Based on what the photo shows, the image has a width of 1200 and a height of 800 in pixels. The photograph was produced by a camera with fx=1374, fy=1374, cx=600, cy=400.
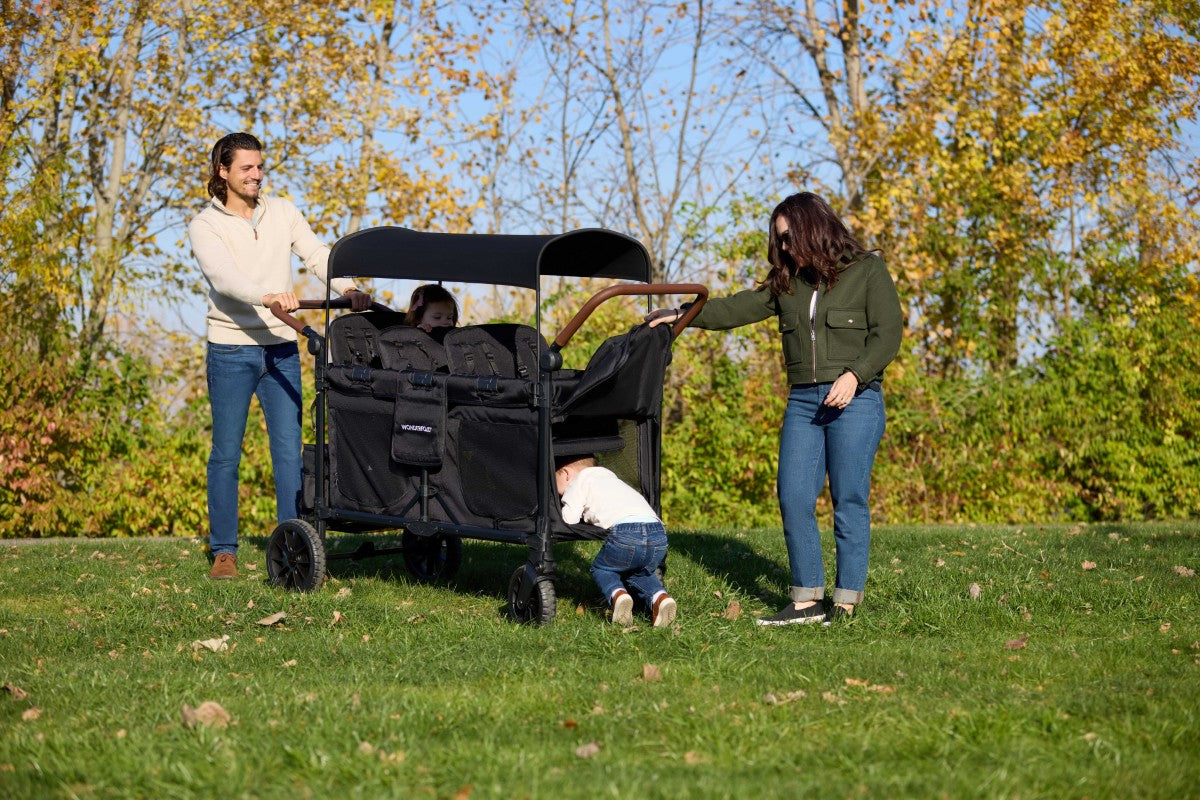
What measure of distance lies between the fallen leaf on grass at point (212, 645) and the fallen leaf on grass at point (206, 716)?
109 centimetres

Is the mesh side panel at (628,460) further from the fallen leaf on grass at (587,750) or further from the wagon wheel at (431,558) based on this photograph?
the fallen leaf on grass at (587,750)

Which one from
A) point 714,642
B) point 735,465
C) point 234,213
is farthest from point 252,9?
point 714,642

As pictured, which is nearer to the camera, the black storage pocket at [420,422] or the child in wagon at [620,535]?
the child in wagon at [620,535]

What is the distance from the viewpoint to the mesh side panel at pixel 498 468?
5.54 meters

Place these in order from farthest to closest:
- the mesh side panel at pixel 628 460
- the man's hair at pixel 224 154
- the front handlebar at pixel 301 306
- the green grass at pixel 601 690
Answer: the man's hair at pixel 224 154 → the front handlebar at pixel 301 306 → the mesh side panel at pixel 628 460 → the green grass at pixel 601 690

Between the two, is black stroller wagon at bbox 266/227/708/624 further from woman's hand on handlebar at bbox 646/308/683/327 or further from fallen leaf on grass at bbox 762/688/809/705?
fallen leaf on grass at bbox 762/688/809/705

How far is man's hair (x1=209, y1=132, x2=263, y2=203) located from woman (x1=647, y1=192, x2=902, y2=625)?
2.31 metres

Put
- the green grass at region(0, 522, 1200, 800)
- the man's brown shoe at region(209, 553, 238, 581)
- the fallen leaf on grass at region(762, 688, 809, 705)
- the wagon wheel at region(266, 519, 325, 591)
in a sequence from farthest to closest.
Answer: the man's brown shoe at region(209, 553, 238, 581) → the wagon wheel at region(266, 519, 325, 591) → the fallen leaf on grass at region(762, 688, 809, 705) → the green grass at region(0, 522, 1200, 800)

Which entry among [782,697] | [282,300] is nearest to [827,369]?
[782,697]

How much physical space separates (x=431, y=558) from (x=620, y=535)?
182cm

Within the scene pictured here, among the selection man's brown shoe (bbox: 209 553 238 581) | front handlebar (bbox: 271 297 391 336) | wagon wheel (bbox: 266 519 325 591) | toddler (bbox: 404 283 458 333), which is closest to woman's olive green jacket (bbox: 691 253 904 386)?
toddler (bbox: 404 283 458 333)

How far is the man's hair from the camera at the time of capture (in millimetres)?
6598

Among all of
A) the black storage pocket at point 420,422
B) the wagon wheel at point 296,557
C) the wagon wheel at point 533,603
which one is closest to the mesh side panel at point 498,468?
the black storage pocket at point 420,422

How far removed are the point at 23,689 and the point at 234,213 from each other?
2.97 metres
